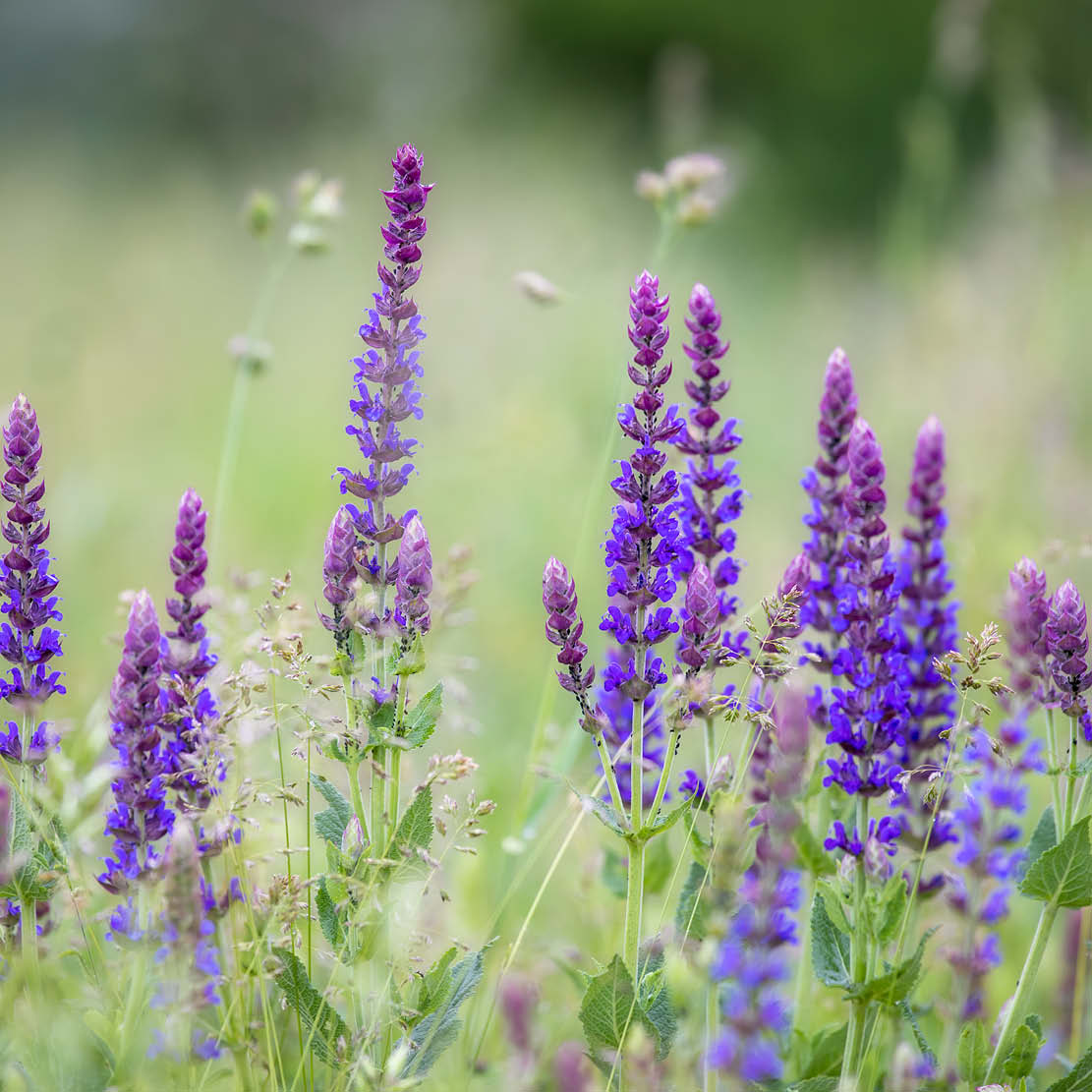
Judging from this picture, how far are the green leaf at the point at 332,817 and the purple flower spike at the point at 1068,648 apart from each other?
113cm

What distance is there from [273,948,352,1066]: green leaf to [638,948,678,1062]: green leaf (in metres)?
0.45

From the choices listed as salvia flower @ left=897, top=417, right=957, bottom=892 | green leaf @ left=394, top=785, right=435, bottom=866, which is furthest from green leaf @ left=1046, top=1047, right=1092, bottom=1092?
green leaf @ left=394, top=785, right=435, bottom=866

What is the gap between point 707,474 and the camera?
205cm

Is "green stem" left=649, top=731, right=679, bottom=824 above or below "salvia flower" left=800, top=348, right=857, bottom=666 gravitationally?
below

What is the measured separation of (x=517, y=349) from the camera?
714 centimetres

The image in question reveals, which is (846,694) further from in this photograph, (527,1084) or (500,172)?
(500,172)

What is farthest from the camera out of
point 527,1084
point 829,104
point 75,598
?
point 829,104

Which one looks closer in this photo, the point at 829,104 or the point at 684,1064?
the point at 684,1064

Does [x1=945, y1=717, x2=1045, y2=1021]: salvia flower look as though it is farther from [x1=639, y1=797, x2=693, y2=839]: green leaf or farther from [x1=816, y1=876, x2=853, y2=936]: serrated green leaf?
[x1=639, y1=797, x2=693, y2=839]: green leaf

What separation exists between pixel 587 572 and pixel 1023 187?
3.17 m

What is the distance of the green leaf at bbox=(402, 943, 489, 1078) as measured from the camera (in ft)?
5.79

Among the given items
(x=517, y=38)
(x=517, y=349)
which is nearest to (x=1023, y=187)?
(x=517, y=349)

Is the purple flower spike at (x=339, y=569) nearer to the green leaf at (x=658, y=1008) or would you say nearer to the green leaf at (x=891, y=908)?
the green leaf at (x=658, y=1008)

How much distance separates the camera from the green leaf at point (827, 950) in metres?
1.90
